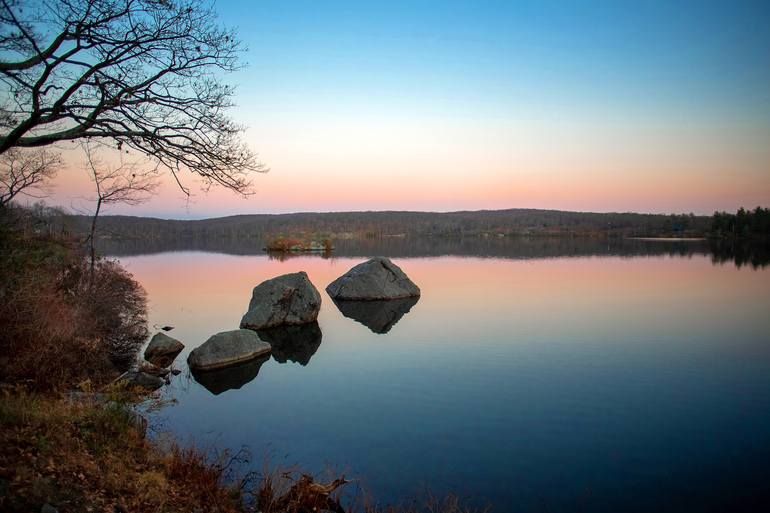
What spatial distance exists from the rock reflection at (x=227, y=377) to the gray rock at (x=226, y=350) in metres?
0.20

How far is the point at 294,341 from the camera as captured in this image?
645 inches

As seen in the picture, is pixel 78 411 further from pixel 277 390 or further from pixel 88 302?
pixel 88 302

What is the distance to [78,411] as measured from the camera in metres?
6.83

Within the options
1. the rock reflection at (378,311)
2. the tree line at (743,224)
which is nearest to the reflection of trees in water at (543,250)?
the tree line at (743,224)

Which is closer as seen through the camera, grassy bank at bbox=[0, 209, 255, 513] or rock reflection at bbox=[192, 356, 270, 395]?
grassy bank at bbox=[0, 209, 255, 513]

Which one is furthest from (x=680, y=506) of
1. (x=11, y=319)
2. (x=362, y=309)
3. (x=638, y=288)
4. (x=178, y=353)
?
(x=638, y=288)

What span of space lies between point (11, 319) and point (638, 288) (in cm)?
2746

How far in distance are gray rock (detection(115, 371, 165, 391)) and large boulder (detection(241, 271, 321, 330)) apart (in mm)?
6365

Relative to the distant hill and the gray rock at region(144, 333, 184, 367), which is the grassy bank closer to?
the gray rock at region(144, 333, 184, 367)

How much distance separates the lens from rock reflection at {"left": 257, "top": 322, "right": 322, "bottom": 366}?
1441cm

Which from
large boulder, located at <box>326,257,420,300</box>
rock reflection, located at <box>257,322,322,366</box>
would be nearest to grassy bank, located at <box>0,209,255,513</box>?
rock reflection, located at <box>257,322,322,366</box>

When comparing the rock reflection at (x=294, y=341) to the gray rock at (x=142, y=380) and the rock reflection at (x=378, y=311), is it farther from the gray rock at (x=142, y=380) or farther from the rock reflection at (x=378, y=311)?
the gray rock at (x=142, y=380)

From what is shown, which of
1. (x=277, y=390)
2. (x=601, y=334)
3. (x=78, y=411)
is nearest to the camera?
(x=78, y=411)

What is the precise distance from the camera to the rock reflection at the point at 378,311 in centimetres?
1883
